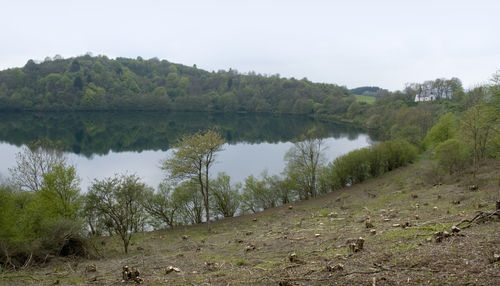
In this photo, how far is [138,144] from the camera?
9006cm

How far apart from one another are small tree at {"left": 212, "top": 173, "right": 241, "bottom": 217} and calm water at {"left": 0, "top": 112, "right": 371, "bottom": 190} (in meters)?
9.12

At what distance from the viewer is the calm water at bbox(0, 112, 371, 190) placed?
57.8 m

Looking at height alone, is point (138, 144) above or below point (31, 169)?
above

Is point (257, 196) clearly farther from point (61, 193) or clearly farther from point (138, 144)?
point (138, 144)

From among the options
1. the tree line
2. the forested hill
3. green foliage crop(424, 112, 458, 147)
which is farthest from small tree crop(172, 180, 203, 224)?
the forested hill

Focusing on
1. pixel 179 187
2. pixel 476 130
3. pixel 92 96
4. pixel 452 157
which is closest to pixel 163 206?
pixel 179 187

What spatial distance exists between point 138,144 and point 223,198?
6108 cm

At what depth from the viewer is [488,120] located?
23.4 m

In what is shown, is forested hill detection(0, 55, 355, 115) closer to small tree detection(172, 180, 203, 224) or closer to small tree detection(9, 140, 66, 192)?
small tree detection(172, 180, 203, 224)

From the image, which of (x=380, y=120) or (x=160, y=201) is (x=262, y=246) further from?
(x=380, y=120)

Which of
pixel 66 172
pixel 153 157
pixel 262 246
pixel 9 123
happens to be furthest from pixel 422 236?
pixel 9 123

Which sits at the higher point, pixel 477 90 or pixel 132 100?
pixel 132 100

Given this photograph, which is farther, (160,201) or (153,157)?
(153,157)

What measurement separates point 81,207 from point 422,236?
26.4m
